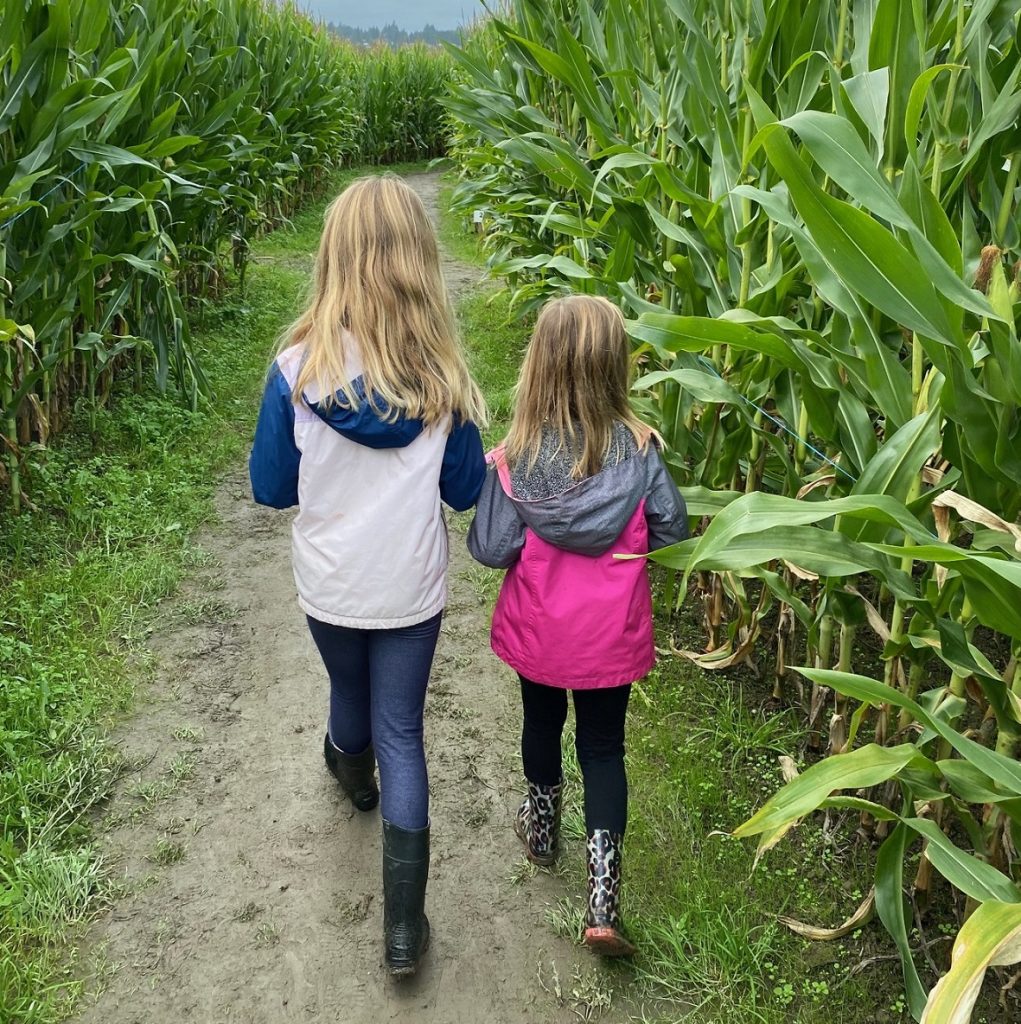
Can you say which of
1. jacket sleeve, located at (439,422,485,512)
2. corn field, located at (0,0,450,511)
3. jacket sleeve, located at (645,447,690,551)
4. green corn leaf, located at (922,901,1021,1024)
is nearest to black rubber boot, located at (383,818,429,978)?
jacket sleeve, located at (439,422,485,512)

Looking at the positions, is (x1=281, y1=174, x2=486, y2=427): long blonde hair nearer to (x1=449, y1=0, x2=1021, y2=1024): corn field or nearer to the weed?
(x1=449, y1=0, x2=1021, y2=1024): corn field

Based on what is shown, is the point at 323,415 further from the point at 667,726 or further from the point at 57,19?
the point at 57,19

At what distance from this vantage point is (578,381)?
74.1 inches

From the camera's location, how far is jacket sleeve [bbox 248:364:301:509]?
1928mm

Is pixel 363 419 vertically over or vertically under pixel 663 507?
over

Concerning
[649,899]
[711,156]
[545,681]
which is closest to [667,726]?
[649,899]

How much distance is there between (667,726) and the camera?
2852mm

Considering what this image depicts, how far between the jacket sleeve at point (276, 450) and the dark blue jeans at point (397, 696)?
29cm

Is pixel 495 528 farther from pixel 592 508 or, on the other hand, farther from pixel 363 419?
pixel 363 419

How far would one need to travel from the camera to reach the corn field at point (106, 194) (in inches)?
139

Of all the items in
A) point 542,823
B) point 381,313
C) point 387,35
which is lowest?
point 542,823

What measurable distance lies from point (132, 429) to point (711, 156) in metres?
3.08

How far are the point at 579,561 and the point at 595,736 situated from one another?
1.36ft

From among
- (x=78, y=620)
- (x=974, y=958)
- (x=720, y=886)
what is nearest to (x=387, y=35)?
(x=78, y=620)
